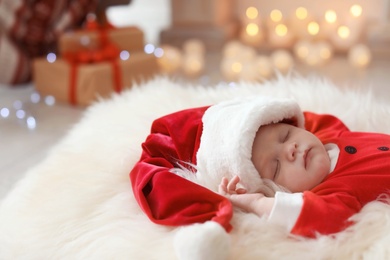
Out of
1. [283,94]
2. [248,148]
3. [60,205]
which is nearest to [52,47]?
[283,94]

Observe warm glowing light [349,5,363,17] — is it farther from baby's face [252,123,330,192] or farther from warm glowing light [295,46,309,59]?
baby's face [252,123,330,192]

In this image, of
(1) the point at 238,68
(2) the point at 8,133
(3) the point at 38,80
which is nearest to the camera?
(2) the point at 8,133

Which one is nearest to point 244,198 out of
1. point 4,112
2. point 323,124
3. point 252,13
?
point 323,124

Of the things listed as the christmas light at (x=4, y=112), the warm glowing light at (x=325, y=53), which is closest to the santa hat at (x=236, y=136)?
the christmas light at (x=4, y=112)

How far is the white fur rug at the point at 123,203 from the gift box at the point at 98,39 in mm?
693

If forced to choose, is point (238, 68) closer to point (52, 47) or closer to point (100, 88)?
point (100, 88)

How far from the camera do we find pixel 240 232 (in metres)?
0.78

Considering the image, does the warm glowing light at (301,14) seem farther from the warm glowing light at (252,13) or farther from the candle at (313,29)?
the warm glowing light at (252,13)

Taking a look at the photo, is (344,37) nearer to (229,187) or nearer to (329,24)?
(329,24)

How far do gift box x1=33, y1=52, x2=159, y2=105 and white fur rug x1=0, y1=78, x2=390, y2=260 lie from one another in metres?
0.50

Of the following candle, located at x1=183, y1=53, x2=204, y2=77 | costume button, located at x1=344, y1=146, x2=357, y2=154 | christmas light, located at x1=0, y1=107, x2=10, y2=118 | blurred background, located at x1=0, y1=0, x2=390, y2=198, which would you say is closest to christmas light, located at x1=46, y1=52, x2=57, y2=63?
blurred background, located at x1=0, y1=0, x2=390, y2=198

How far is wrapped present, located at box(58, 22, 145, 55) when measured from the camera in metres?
1.98

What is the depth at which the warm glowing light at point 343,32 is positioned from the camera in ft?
7.74

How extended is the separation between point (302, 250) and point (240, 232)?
0.10 metres
